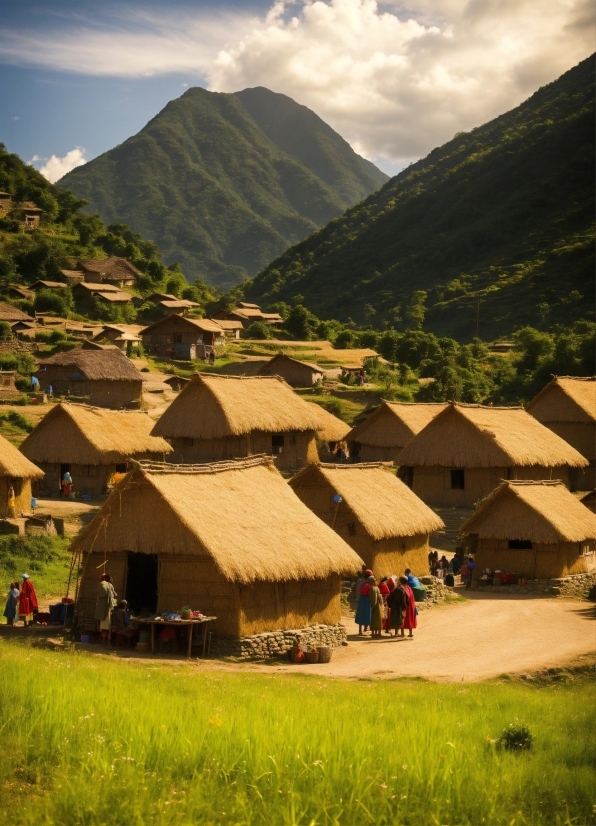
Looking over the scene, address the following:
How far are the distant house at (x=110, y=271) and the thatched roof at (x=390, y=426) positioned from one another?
41989mm

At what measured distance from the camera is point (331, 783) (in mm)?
9766

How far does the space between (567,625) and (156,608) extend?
371 inches

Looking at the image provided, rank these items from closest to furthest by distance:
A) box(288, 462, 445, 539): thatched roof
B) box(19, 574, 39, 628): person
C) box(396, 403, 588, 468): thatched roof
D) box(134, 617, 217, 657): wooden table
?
box(134, 617, 217, 657): wooden table → box(19, 574, 39, 628): person → box(288, 462, 445, 539): thatched roof → box(396, 403, 588, 468): thatched roof

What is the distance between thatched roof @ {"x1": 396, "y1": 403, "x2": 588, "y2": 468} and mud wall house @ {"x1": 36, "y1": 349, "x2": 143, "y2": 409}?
1784 centimetres

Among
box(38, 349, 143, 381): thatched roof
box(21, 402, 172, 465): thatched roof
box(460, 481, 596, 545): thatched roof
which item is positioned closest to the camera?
box(460, 481, 596, 545): thatched roof

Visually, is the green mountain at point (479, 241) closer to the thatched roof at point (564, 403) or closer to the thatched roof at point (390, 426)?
the thatched roof at point (564, 403)

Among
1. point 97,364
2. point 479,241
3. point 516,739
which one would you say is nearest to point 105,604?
point 516,739

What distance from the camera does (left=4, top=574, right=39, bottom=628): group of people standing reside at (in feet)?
71.2

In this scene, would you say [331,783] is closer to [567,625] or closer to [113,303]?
[567,625]

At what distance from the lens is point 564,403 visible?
46.7 m

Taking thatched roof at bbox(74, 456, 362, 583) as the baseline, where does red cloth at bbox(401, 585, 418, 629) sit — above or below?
below

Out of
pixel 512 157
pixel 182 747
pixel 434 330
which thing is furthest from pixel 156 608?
pixel 512 157

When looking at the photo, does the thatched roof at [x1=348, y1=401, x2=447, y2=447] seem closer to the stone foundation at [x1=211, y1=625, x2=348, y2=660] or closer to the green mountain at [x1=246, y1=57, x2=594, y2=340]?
the stone foundation at [x1=211, y1=625, x2=348, y2=660]

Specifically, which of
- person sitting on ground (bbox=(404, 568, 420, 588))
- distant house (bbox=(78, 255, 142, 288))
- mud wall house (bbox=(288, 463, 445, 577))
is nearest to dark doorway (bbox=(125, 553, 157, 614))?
mud wall house (bbox=(288, 463, 445, 577))
